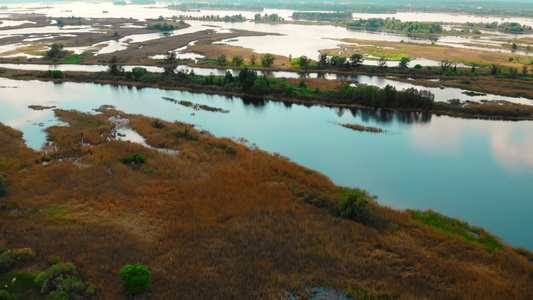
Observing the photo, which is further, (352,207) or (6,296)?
(352,207)

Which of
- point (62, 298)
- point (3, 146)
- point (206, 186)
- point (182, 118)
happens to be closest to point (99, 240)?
point (62, 298)

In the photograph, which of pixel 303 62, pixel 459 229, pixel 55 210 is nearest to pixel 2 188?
pixel 55 210

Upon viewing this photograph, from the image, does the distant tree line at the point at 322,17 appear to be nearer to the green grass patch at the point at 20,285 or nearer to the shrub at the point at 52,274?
the shrub at the point at 52,274

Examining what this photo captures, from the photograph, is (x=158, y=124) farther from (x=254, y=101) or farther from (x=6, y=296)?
(x=6, y=296)

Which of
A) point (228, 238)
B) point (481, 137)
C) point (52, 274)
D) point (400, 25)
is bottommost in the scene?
point (228, 238)

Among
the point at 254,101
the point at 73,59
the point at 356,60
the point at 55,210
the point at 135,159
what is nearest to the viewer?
the point at 55,210

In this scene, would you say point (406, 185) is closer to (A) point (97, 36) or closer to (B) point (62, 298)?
(B) point (62, 298)

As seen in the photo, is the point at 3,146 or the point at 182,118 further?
the point at 182,118
